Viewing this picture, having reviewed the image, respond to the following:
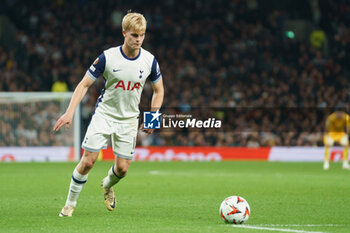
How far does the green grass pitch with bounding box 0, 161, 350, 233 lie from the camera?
289 inches

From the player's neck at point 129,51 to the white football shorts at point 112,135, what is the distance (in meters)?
0.75

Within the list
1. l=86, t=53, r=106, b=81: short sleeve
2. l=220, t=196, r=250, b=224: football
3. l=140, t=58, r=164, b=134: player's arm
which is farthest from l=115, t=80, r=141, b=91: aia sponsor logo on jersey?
l=220, t=196, r=250, b=224: football

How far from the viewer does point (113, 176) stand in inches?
336

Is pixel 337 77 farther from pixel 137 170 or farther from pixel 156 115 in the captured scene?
pixel 156 115

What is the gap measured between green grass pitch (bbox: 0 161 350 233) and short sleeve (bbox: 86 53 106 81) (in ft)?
5.21

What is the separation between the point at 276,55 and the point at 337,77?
98.0 inches

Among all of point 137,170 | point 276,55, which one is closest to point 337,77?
point 276,55

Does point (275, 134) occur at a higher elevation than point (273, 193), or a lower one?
higher

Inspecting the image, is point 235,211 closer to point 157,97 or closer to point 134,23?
point 157,97

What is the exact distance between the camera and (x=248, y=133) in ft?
79.5

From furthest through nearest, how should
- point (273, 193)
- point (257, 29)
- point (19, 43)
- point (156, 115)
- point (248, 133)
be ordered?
point (257, 29) < point (19, 43) < point (248, 133) < point (273, 193) < point (156, 115)

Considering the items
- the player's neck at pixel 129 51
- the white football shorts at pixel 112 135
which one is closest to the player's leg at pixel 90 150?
the white football shorts at pixel 112 135

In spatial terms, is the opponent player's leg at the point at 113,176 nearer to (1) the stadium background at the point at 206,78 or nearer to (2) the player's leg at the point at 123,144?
(2) the player's leg at the point at 123,144

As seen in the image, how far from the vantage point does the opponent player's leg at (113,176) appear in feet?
27.3
